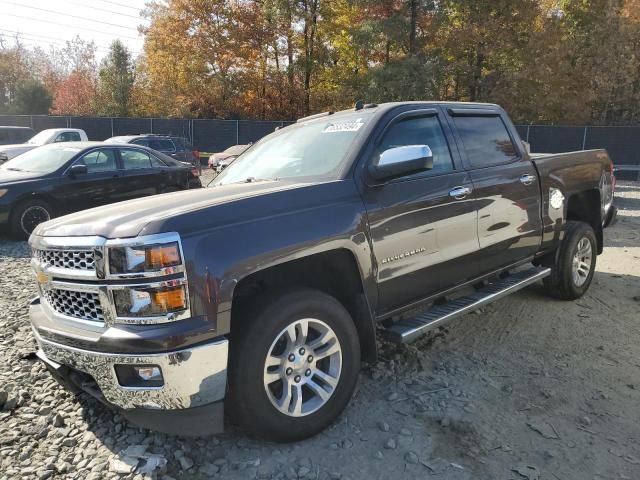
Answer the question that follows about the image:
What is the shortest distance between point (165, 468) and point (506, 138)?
3870mm

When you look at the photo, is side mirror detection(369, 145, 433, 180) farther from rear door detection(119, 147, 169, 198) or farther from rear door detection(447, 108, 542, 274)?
rear door detection(119, 147, 169, 198)

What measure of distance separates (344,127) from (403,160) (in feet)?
2.35

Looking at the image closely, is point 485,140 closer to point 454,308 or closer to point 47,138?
point 454,308

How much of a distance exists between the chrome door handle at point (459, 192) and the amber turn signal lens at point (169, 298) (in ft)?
7.10

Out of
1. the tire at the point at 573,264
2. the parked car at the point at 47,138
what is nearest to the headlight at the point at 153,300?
the tire at the point at 573,264

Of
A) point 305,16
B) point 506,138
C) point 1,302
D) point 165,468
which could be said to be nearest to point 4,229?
point 1,302

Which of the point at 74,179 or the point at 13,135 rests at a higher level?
the point at 13,135

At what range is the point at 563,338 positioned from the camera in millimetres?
4496

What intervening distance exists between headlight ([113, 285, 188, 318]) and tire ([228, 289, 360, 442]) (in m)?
0.42

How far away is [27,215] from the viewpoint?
27.2ft

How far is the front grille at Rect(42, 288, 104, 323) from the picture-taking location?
104 inches

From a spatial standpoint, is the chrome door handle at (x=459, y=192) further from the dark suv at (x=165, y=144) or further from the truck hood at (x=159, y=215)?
the dark suv at (x=165, y=144)

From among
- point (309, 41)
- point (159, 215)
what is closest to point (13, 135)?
point (159, 215)

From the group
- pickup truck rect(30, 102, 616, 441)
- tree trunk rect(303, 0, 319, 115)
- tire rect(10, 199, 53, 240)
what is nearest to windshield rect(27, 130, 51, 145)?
tire rect(10, 199, 53, 240)
